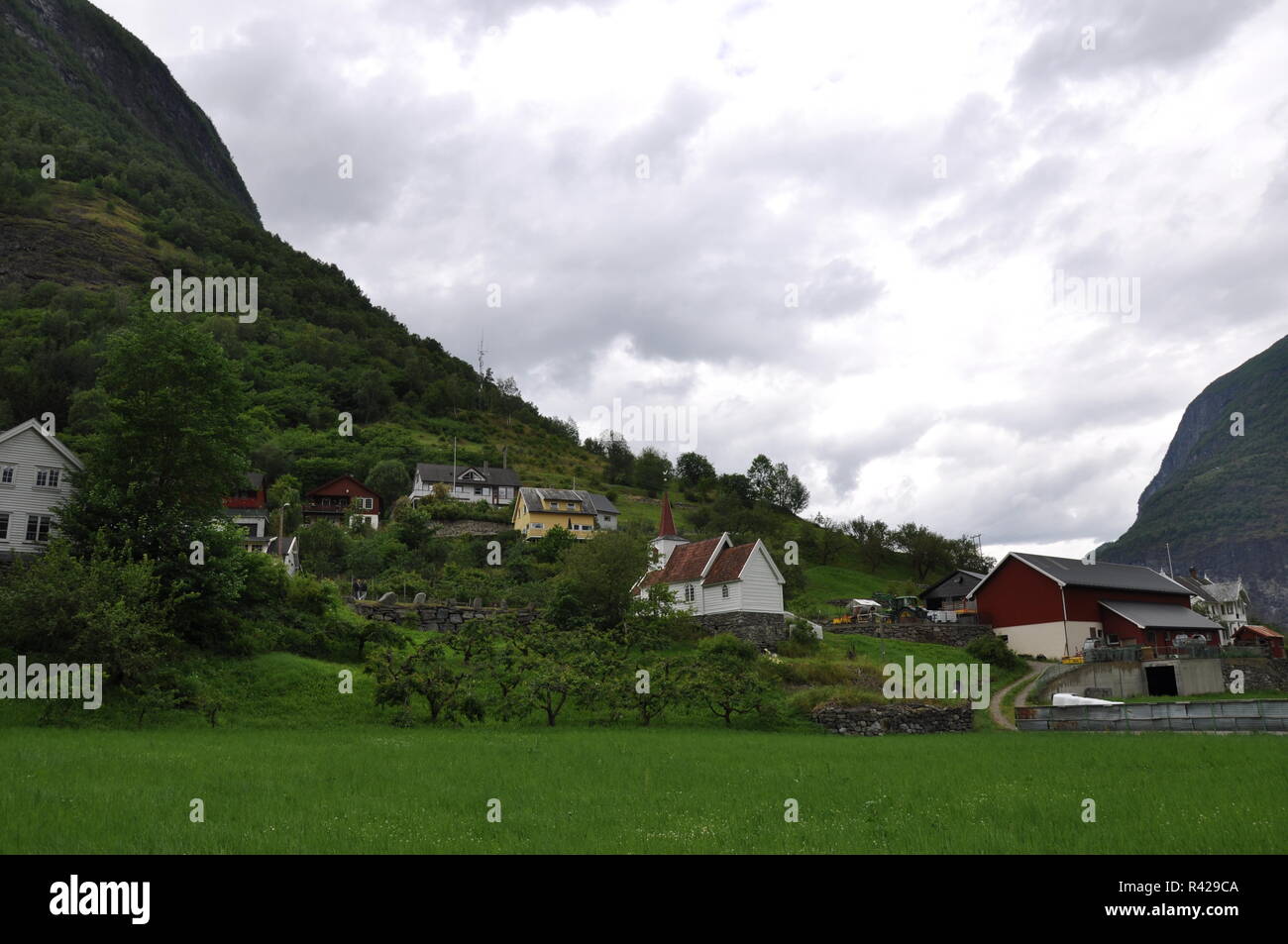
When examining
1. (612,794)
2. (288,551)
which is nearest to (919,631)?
(612,794)

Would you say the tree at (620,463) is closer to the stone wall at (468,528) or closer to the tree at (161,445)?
the stone wall at (468,528)

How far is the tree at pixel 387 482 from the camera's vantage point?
320ft

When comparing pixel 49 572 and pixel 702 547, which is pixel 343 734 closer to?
pixel 49 572

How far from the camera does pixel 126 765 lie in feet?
56.6

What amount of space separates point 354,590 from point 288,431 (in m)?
59.8

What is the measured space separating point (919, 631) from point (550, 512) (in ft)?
152

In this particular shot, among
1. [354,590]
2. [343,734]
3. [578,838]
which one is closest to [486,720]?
[343,734]

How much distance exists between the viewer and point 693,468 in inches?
5571

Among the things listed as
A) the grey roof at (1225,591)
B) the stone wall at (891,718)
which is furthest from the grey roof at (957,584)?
the grey roof at (1225,591)

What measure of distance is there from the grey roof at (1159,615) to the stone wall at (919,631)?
1007cm

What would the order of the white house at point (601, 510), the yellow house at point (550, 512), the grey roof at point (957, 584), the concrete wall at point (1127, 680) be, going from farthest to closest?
the white house at point (601, 510) < the yellow house at point (550, 512) < the grey roof at point (957, 584) < the concrete wall at point (1127, 680)

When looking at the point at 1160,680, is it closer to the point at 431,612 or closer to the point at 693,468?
the point at 431,612

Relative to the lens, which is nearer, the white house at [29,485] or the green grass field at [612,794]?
the green grass field at [612,794]

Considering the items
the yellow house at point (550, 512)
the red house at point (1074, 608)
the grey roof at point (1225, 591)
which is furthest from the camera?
the grey roof at point (1225, 591)
